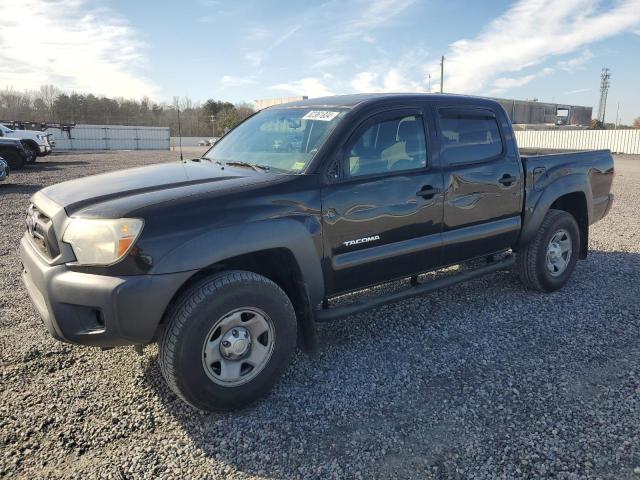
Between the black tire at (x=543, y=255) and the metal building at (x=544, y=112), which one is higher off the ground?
the metal building at (x=544, y=112)

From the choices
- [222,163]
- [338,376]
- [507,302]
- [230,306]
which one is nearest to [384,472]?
[338,376]

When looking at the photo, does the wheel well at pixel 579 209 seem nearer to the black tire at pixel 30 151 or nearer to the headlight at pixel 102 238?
the headlight at pixel 102 238

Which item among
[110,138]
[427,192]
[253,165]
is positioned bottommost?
[427,192]

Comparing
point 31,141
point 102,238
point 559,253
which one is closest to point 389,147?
point 102,238

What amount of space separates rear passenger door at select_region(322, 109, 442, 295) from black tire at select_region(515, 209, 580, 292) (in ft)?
4.35

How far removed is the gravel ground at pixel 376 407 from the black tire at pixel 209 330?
0.16m

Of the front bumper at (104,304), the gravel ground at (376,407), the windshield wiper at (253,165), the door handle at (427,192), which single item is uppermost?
the windshield wiper at (253,165)

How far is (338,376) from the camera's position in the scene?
3248 millimetres

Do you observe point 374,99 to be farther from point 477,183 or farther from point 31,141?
point 31,141

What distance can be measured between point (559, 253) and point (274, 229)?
10.9 ft

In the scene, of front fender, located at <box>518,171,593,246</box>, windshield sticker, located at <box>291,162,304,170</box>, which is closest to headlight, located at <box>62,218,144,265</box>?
windshield sticker, located at <box>291,162,304,170</box>

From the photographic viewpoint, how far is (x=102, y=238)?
2.50 m

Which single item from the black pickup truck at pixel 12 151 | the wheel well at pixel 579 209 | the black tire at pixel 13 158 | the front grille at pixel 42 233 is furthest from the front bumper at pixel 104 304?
the black tire at pixel 13 158

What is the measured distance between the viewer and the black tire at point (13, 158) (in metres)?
16.9
